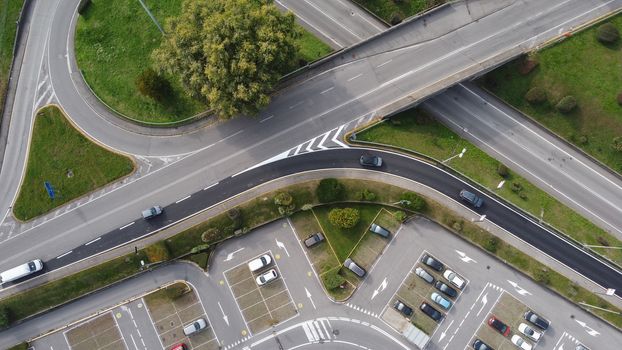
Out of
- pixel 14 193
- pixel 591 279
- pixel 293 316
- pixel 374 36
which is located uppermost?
pixel 374 36

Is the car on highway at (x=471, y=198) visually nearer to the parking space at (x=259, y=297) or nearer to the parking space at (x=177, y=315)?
the parking space at (x=259, y=297)

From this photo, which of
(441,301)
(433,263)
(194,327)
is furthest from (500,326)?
(194,327)

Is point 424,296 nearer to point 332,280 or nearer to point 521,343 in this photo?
point 332,280

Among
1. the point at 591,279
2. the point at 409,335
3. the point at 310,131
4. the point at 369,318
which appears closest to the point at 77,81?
the point at 310,131

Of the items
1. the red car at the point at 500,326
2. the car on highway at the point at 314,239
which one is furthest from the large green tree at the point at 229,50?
the red car at the point at 500,326

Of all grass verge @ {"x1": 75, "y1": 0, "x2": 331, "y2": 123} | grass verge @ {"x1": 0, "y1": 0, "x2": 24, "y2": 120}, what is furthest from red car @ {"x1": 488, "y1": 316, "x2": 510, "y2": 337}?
grass verge @ {"x1": 0, "y1": 0, "x2": 24, "y2": 120}

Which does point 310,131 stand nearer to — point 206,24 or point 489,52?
point 206,24
